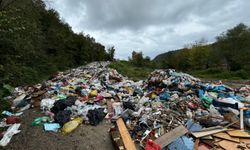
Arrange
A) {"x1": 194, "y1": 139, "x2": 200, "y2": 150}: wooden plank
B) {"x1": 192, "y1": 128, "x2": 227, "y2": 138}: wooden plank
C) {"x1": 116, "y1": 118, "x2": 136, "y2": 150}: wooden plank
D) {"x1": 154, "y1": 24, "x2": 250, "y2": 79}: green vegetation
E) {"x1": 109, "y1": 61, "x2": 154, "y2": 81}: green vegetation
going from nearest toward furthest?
{"x1": 116, "y1": 118, "x2": 136, "y2": 150}: wooden plank → {"x1": 194, "y1": 139, "x2": 200, "y2": 150}: wooden plank → {"x1": 192, "y1": 128, "x2": 227, "y2": 138}: wooden plank → {"x1": 109, "y1": 61, "x2": 154, "y2": 81}: green vegetation → {"x1": 154, "y1": 24, "x2": 250, "y2": 79}: green vegetation

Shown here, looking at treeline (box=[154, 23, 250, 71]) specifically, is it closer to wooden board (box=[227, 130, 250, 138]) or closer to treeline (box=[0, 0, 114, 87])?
treeline (box=[0, 0, 114, 87])

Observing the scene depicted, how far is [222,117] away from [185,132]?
1.53 m

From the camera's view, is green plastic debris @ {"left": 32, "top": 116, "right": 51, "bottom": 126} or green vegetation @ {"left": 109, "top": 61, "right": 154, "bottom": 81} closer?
green plastic debris @ {"left": 32, "top": 116, "right": 51, "bottom": 126}

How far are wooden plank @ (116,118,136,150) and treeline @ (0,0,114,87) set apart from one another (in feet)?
14.6

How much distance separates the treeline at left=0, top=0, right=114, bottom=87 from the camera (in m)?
8.98

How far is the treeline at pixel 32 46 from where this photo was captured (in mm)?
8984

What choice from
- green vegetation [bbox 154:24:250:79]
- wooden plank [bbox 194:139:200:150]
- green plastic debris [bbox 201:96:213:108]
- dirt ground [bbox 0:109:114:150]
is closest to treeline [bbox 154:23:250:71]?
green vegetation [bbox 154:24:250:79]

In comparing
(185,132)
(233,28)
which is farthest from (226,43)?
(185,132)

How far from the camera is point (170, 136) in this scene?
4.44 m

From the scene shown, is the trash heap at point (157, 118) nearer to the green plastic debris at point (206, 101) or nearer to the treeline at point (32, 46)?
the green plastic debris at point (206, 101)

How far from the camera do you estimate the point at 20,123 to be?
5.16 m

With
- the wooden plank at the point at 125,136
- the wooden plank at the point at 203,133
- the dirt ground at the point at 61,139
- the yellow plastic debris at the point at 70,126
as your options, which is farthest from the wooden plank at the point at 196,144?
the yellow plastic debris at the point at 70,126

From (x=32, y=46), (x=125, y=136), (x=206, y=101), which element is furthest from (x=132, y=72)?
(x=125, y=136)

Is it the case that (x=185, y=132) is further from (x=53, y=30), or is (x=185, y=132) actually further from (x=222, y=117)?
(x=53, y=30)
